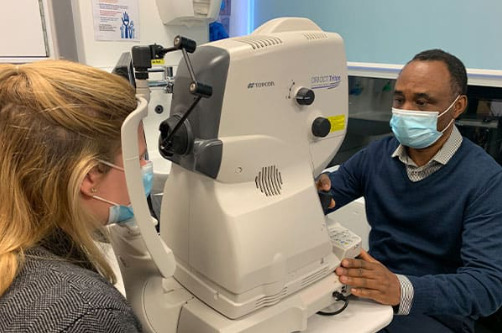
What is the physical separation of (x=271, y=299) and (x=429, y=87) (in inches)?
35.5

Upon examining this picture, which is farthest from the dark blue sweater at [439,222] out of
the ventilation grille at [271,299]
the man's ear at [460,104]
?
the ventilation grille at [271,299]

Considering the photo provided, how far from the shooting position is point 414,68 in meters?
1.31

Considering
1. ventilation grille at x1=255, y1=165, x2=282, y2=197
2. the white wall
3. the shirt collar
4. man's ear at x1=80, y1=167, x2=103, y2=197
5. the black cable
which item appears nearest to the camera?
man's ear at x1=80, y1=167, x2=103, y2=197

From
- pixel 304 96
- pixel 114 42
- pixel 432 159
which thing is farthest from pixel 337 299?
pixel 114 42

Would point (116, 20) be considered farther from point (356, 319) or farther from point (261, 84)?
point (356, 319)

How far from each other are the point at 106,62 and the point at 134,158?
137 cm

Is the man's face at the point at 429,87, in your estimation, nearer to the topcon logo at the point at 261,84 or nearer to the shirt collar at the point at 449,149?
the shirt collar at the point at 449,149

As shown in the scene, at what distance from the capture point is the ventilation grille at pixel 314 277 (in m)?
0.92

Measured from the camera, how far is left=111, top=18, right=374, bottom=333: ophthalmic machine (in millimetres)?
775

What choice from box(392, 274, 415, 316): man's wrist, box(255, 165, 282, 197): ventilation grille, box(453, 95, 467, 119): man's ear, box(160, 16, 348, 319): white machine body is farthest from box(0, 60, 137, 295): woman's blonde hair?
A: box(453, 95, 467, 119): man's ear

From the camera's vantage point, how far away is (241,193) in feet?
2.68

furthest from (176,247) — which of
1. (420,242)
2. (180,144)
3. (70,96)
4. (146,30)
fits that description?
(146,30)

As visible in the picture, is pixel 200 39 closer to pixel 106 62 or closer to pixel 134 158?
pixel 106 62

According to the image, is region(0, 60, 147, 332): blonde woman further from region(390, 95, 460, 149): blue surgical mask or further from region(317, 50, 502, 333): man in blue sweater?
region(390, 95, 460, 149): blue surgical mask
